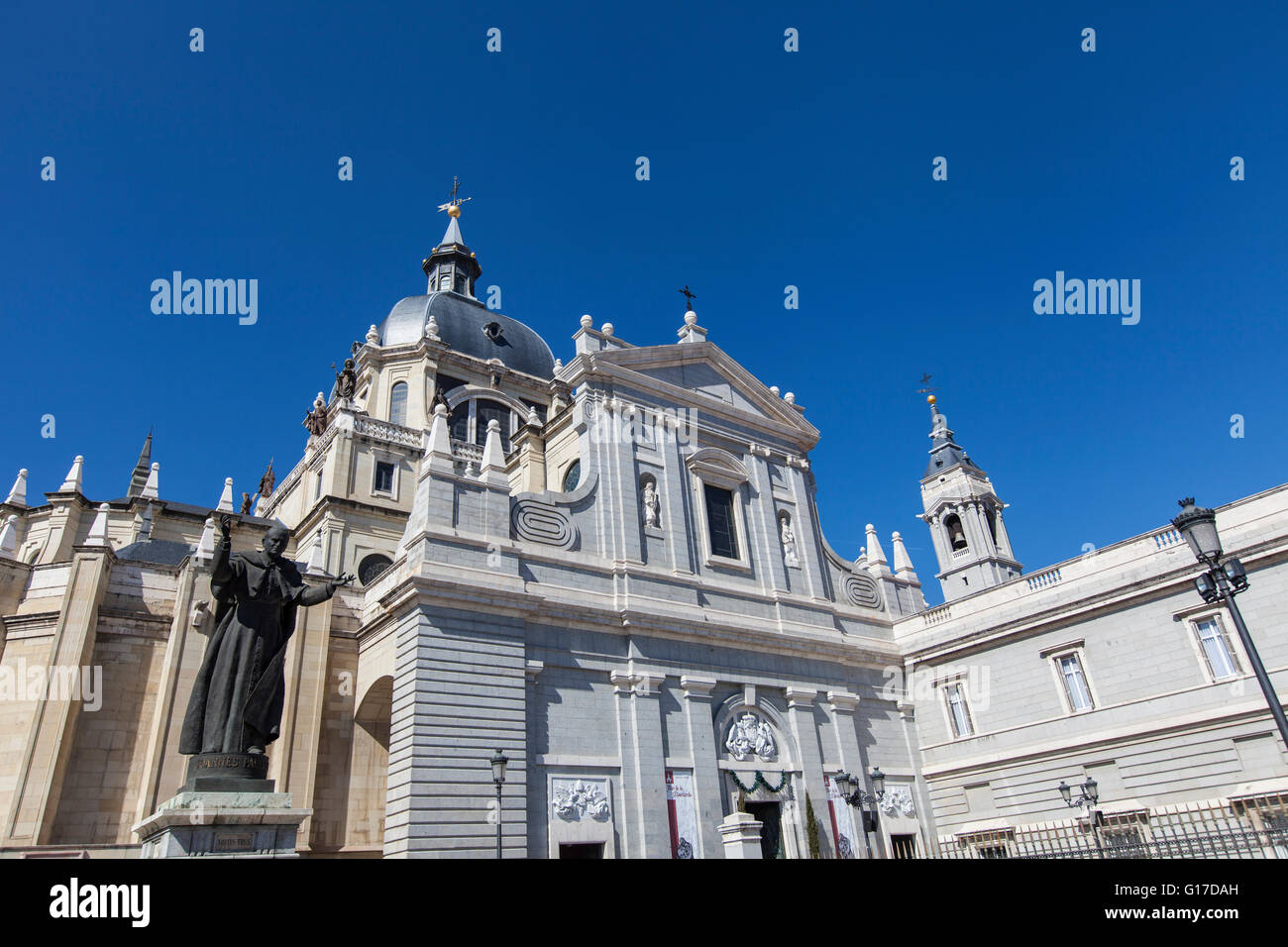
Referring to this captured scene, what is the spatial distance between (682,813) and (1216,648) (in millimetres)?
13626

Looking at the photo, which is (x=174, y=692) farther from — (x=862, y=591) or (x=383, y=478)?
(x=862, y=591)

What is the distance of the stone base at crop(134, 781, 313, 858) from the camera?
764 centimetres

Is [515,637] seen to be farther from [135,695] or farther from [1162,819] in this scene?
[1162,819]

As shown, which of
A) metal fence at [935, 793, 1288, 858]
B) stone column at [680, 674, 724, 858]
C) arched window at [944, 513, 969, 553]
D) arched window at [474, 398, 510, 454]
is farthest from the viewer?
arched window at [944, 513, 969, 553]

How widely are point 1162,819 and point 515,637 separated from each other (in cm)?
1622

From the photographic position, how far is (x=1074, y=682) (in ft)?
73.4

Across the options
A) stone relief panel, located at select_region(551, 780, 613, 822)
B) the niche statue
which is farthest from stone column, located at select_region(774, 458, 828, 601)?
the niche statue

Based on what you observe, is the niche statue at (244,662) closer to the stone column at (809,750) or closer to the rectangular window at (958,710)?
the stone column at (809,750)

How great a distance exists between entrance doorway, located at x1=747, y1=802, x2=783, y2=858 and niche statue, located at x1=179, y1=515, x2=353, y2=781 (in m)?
15.7

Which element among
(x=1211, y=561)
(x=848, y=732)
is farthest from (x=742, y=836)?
→ (x=1211, y=561)

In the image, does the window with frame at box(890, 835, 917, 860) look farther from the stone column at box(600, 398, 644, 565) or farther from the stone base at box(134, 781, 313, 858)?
the stone base at box(134, 781, 313, 858)

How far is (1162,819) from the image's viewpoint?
1978cm
